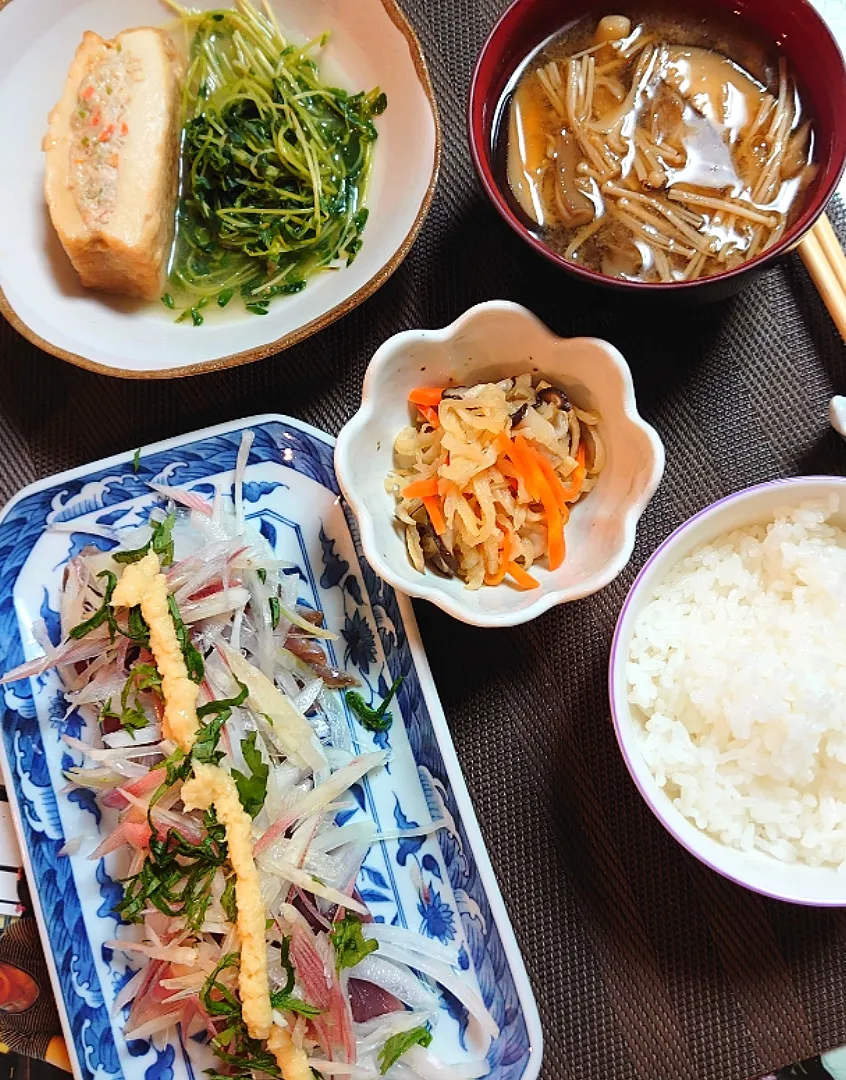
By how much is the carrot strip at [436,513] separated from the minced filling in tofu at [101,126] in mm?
759

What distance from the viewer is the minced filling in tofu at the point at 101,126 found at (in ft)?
5.27

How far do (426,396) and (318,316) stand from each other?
24 cm

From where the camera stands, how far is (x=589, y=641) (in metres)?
1.69

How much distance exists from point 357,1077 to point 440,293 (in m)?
1.40

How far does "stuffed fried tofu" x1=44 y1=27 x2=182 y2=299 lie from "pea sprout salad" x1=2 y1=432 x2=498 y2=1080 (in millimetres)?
403

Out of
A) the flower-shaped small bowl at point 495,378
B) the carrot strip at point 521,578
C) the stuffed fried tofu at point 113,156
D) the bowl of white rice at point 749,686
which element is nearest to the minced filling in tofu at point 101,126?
the stuffed fried tofu at point 113,156

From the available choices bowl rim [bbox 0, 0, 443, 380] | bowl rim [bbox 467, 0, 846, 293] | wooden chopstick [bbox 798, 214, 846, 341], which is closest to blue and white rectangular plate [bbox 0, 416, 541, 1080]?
bowl rim [bbox 0, 0, 443, 380]

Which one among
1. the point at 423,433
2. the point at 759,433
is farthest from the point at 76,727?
the point at 759,433

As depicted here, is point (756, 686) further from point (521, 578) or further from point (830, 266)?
point (830, 266)

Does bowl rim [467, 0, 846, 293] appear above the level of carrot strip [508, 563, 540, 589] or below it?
above

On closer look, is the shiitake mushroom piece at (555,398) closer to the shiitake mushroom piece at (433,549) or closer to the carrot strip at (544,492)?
the carrot strip at (544,492)

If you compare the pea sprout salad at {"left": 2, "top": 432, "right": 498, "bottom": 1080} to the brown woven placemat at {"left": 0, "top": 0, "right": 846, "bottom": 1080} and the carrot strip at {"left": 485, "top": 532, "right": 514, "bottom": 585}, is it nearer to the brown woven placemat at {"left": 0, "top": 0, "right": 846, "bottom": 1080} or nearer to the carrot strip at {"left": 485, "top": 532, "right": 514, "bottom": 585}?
the brown woven placemat at {"left": 0, "top": 0, "right": 846, "bottom": 1080}

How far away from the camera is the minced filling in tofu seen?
1.61 meters

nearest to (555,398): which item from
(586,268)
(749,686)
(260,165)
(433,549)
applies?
(586,268)
